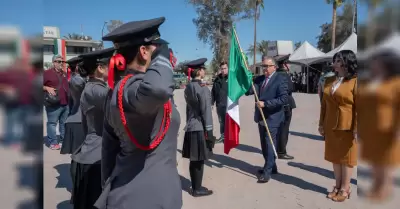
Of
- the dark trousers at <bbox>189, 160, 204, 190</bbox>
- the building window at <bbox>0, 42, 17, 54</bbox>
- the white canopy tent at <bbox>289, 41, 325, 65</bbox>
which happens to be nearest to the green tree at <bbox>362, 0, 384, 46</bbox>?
the building window at <bbox>0, 42, 17, 54</bbox>

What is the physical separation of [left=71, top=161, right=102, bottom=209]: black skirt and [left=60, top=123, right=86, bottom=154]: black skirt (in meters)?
1.26

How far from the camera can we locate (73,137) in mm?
3953

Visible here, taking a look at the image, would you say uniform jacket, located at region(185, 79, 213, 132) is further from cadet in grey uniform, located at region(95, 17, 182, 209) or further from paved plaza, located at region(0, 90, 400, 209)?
cadet in grey uniform, located at region(95, 17, 182, 209)

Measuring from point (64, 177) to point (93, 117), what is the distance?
8.96 feet

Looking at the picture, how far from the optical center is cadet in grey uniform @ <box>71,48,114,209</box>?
2465 mm

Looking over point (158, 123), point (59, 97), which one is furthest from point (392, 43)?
point (59, 97)

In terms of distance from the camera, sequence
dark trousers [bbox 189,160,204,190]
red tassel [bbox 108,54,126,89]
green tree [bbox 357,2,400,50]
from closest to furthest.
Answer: green tree [bbox 357,2,400,50] < red tassel [bbox 108,54,126,89] < dark trousers [bbox 189,160,204,190]

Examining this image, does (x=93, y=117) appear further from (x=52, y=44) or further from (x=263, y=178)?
(x=263, y=178)

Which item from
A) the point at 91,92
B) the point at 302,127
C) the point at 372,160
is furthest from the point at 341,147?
the point at 302,127

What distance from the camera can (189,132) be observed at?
396 cm

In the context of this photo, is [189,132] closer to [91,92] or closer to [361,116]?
[91,92]

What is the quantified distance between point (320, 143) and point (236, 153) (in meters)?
1.93

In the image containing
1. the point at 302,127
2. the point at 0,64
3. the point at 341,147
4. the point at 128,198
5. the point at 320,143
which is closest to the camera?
the point at 0,64

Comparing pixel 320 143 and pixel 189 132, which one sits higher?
pixel 189 132
